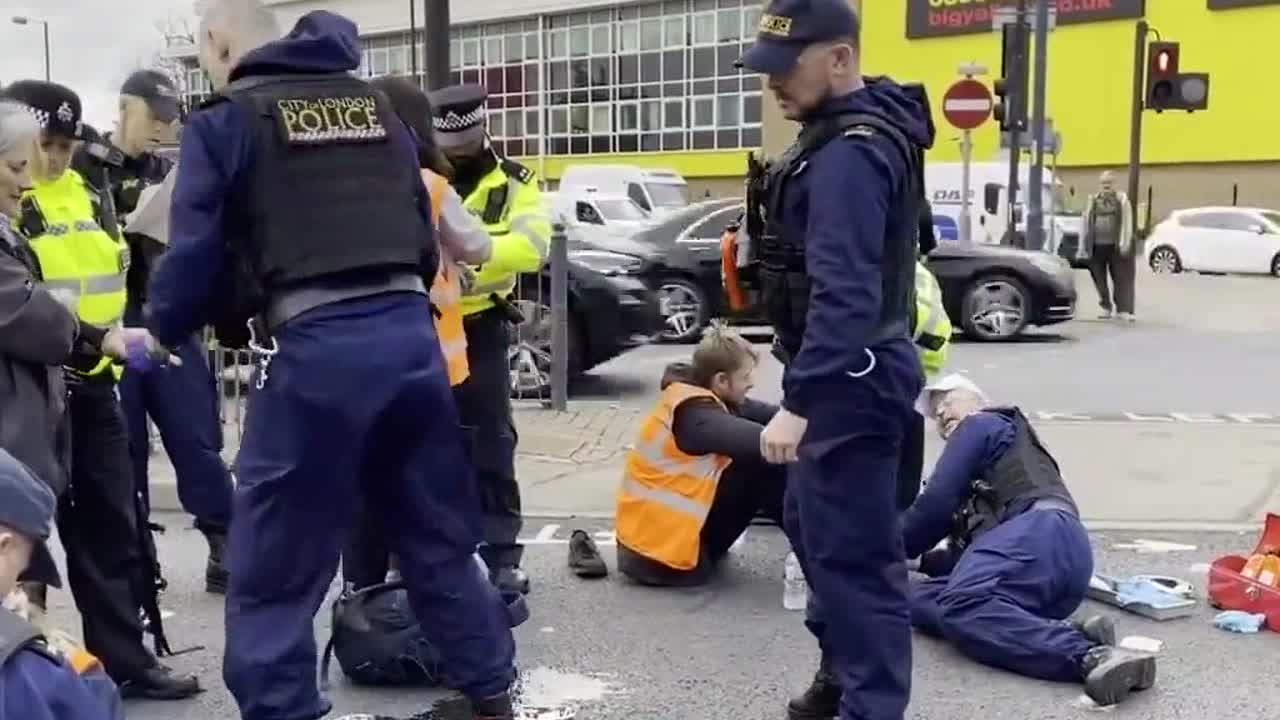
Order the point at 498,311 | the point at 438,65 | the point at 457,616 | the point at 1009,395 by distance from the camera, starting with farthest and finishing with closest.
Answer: the point at 1009,395 < the point at 438,65 < the point at 498,311 < the point at 457,616

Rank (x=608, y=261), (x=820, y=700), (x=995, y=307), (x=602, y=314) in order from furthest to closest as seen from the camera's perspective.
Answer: (x=995, y=307) < (x=608, y=261) < (x=602, y=314) < (x=820, y=700)

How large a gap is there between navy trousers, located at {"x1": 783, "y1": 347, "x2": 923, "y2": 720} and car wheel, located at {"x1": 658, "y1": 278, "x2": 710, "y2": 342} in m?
10.9

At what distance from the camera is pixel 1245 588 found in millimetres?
5277

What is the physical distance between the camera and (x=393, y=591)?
183 inches

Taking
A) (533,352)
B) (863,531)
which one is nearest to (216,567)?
(863,531)

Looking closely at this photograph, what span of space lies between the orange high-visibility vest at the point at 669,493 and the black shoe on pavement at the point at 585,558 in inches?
8.9

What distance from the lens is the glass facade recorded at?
4997 centimetres

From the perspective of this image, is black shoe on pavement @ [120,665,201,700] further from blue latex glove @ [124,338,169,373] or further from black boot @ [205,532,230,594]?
black boot @ [205,532,230,594]

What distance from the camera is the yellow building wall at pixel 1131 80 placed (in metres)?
39.8

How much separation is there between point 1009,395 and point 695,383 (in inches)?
243

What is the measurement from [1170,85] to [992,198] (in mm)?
7209

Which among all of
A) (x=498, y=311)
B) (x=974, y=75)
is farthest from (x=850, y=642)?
(x=974, y=75)

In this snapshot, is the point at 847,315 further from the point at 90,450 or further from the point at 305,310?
the point at 90,450

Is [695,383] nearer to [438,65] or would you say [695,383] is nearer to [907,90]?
[907,90]
